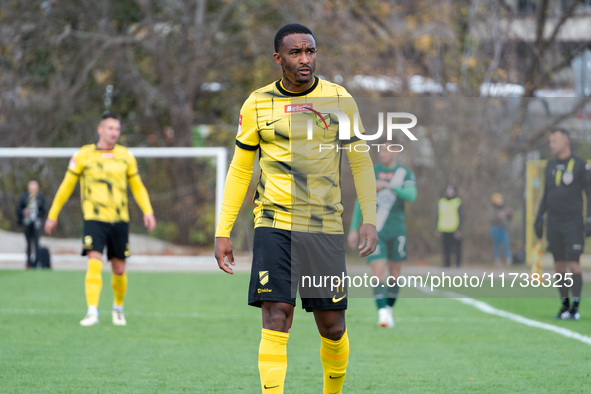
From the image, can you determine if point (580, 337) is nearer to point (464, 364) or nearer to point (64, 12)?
point (464, 364)

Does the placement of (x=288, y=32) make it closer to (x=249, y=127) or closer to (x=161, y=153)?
(x=249, y=127)

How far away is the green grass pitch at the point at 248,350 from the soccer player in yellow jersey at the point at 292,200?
1.17m

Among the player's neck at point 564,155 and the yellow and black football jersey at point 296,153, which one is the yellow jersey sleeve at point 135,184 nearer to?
the yellow and black football jersey at point 296,153

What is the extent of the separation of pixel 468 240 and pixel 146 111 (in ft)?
41.6

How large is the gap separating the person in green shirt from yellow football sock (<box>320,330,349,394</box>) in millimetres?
4071

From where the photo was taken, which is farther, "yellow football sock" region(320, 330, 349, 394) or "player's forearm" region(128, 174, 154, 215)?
"player's forearm" region(128, 174, 154, 215)

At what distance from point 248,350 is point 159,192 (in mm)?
13105

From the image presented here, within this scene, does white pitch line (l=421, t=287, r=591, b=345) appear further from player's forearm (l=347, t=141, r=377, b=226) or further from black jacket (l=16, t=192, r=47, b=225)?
black jacket (l=16, t=192, r=47, b=225)

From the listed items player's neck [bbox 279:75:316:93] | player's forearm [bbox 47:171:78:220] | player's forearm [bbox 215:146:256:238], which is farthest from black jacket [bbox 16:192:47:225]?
player's neck [bbox 279:75:316:93]

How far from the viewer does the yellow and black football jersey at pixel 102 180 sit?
8.27 meters

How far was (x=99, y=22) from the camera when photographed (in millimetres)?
23500

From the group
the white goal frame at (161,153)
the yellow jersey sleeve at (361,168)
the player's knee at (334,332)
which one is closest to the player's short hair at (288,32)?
the yellow jersey sleeve at (361,168)

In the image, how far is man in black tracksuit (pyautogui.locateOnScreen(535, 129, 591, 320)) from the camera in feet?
28.6

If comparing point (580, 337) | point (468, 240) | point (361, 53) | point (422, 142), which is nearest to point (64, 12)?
point (361, 53)
